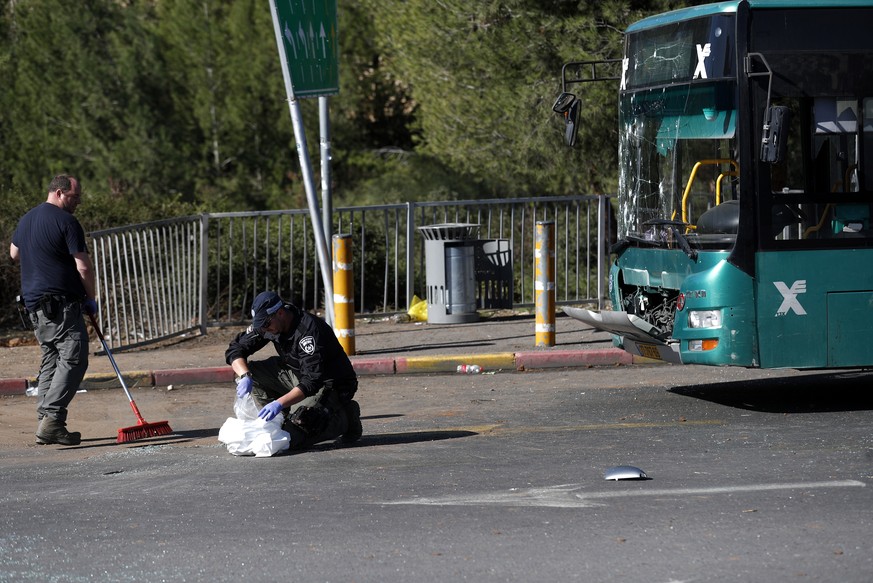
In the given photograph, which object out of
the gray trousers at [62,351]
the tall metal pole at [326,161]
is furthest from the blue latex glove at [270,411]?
the tall metal pole at [326,161]

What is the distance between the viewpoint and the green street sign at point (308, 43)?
37.9ft

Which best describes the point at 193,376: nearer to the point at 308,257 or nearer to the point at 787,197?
the point at 308,257

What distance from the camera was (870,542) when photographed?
17.4 feet

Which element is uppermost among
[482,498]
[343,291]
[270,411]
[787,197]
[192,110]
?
[192,110]

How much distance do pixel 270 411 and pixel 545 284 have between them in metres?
5.13

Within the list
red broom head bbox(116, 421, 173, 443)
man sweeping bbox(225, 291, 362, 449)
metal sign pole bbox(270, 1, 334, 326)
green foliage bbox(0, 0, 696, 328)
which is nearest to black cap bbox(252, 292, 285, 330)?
man sweeping bbox(225, 291, 362, 449)

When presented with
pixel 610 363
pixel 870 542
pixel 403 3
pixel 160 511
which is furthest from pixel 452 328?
pixel 403 3

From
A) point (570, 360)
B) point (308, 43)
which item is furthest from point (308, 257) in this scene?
point (570, 360)

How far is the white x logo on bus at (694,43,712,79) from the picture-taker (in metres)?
8.45

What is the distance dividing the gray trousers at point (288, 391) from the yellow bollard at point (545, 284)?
4.42m

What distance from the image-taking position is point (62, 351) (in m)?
8.09

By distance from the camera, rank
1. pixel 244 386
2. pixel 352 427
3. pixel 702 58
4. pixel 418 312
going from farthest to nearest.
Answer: pixel 418 312 < pixel 702 58 < pixel 352 427 < pixel 244 386

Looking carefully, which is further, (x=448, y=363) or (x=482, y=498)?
(x=448, y=363)

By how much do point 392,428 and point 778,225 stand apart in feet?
9.91
